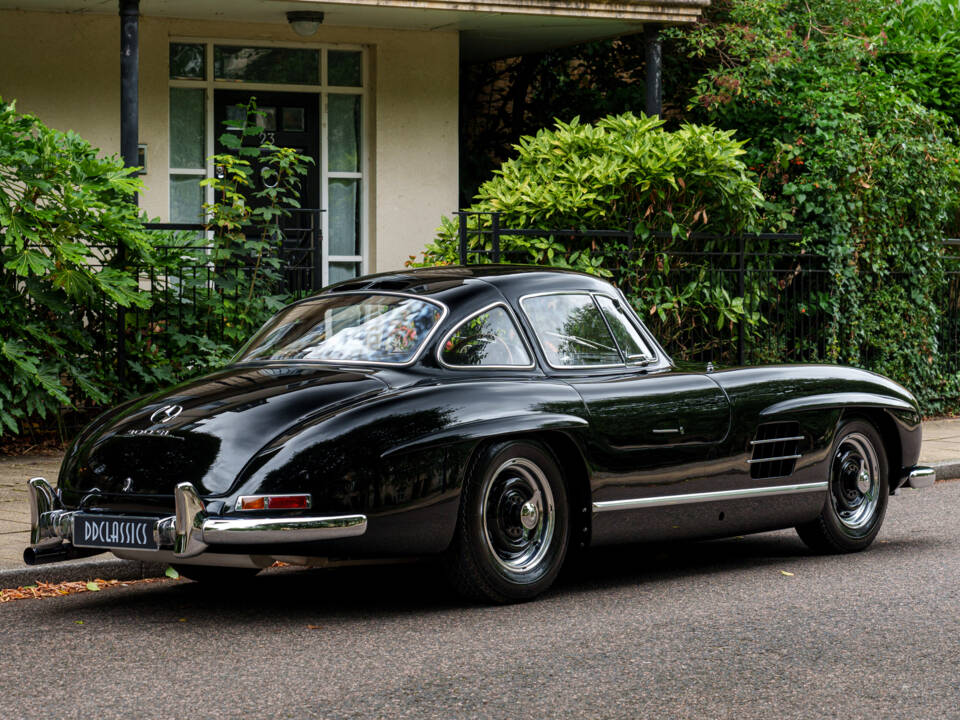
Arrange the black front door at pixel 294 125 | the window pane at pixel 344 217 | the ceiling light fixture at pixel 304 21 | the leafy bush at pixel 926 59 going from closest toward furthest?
1. the ceiling light fixture at pixel 304 21
2. the black front door at pixel 294 125
3. the window pane at pixel 344 217
4. the leafy bush at pixel 926 59

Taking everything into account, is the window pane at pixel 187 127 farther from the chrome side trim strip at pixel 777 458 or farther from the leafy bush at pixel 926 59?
the chrome side trim strip at pixel 777 458

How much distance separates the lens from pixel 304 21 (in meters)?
14.8

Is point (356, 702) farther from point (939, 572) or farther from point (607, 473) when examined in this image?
point (939, 572)

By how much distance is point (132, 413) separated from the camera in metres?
6.60

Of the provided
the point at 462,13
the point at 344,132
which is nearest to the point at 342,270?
the point at 344,132

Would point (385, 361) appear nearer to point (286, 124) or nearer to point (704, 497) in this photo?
point (704, 497)

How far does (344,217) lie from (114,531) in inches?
411

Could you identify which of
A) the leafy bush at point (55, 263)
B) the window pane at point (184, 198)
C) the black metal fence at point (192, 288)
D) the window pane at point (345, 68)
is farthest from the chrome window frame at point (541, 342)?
the window pane at point (345, 68)

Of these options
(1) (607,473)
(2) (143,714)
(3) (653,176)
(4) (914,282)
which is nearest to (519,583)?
(1) (607,473)

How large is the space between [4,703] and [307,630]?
1473 millimetres

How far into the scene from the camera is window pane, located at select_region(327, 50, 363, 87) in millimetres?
16281

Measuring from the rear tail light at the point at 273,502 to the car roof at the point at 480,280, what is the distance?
4.94 feet

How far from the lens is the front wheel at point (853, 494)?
26.6ft

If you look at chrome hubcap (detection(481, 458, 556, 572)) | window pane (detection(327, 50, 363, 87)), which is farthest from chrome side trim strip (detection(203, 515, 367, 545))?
window pane (detection(327, 50, 363, 87))
